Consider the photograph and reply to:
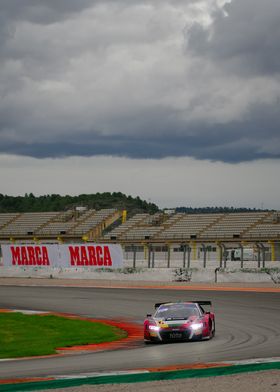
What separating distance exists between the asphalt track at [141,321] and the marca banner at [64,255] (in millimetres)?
4556

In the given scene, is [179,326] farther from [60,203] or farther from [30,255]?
[60,203]

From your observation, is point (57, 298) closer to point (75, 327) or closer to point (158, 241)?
point (75, 327)

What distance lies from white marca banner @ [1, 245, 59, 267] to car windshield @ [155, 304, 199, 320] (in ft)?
94.2

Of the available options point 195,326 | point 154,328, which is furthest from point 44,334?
point 195,326

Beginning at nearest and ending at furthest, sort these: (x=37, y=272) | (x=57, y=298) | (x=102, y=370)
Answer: (x=102, y=370), (x=57, y=298), (x=37, y=272)

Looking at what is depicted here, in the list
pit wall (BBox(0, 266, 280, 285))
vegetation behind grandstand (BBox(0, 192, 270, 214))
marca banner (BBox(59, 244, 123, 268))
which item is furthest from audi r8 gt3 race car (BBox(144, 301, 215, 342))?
vegetation behind grandstand (BBox(0, 192, 270, 214))

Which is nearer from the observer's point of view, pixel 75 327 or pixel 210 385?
pixel 210 385

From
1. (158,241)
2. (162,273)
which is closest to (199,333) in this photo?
(162,273)

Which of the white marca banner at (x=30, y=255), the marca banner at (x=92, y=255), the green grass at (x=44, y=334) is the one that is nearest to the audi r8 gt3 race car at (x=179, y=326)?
the green grass at (x=44, y=334)

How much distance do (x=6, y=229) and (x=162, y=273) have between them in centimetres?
4525

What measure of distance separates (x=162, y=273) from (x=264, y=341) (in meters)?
26.2

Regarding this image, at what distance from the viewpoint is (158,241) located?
73562 millimetres

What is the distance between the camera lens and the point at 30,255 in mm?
53125

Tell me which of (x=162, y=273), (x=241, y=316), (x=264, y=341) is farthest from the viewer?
(x=162, y=273)
